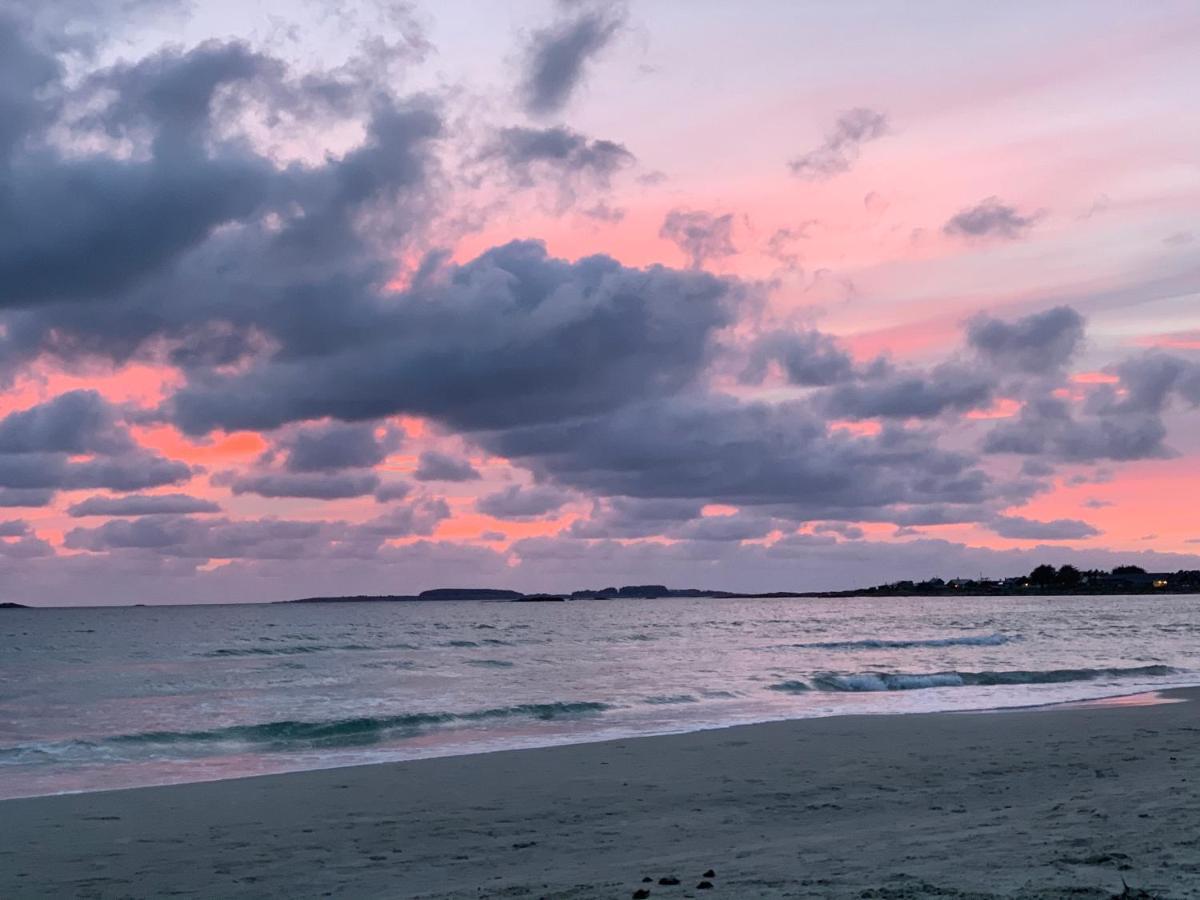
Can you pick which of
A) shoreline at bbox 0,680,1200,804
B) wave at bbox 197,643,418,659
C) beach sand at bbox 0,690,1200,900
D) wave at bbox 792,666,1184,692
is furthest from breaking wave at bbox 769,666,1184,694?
wave at bbox 197,643,418,659

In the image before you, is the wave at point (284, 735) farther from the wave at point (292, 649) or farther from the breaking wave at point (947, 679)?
the wave at point (292, 649)

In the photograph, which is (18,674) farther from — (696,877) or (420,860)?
(696,877)

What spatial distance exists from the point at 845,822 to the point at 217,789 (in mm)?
10532

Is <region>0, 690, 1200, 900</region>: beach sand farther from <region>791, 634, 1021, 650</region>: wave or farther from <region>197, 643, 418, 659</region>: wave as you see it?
<region>197, 643, 418, 659</region>: wave

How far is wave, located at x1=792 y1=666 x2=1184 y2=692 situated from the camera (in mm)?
40969

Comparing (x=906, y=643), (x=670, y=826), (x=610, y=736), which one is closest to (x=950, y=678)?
(x=610, y=736)

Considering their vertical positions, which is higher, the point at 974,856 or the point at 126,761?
the point at 974,856

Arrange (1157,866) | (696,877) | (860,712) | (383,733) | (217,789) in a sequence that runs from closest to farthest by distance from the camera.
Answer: (1157,866) < (696,877) < (217,789) < (383,733) < (860,712)

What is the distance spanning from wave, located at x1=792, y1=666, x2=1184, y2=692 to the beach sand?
1920cm

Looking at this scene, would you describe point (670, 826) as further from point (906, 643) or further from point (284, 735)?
point (906, 643)

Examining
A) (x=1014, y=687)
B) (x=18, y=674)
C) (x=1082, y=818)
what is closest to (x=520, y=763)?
(x=1082, y=818)

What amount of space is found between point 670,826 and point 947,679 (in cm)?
3207

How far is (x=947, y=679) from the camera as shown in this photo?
1676 inches

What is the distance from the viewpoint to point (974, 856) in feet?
31.7
